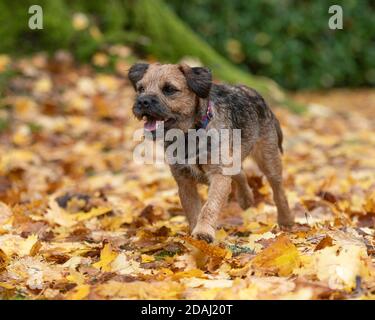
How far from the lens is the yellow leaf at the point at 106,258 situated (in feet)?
13.6

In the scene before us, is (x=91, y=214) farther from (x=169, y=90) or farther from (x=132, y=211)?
(x=169, y=90)

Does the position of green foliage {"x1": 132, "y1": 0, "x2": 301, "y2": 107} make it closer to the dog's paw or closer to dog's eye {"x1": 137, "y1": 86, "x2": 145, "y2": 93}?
dog's eye {"x1": 137, "y1": 86, "x2": 145, "y2": 93}

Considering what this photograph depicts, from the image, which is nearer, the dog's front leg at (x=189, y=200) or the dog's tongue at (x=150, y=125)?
the dog's tongue at (x=150, y=125)

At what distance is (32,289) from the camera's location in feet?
12.3

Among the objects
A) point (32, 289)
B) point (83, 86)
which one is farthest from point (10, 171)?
point (32, 289)

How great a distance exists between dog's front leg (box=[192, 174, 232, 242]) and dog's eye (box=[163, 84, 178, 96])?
64cm

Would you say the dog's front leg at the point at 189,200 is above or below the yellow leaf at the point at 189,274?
above

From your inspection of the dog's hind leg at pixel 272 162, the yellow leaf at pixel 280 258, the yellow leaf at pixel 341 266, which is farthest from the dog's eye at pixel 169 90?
the yellow leaf at pixel 341 266

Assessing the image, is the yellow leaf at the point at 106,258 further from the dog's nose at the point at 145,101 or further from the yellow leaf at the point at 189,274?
the dog's nose at the point at 145,101

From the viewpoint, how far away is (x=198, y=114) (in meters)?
5.00

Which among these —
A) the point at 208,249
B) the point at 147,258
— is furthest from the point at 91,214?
the point at 208,249

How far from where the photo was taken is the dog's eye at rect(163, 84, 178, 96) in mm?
4957

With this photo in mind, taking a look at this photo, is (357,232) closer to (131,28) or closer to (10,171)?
(10,171)

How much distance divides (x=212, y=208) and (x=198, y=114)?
28.2 inches
